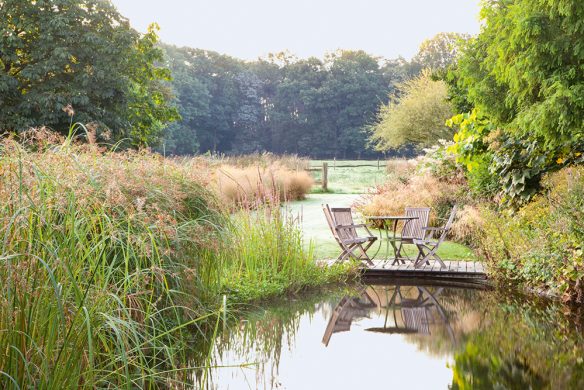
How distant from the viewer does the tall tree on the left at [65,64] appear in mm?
16625

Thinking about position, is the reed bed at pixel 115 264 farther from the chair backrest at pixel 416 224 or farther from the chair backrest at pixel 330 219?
the chair backrest at pixel 416 224

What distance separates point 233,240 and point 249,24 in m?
47.0

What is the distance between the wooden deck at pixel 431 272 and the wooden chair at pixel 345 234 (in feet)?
0.69

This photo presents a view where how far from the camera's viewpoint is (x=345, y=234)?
9.30m

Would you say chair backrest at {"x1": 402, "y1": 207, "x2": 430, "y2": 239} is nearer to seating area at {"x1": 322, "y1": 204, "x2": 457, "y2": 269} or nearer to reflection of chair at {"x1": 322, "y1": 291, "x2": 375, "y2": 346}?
seating area at {"x1": 322, "y1": 204, "x2": 457, "y2": 269}

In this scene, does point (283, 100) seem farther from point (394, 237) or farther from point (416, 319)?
point (416, 319)

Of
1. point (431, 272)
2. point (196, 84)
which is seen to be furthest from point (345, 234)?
point (196, 84)

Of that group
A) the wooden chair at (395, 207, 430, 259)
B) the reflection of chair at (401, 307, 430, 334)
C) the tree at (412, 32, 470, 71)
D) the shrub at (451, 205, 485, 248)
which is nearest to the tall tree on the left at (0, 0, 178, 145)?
the wooden chair at (395, 207, 430, 259)

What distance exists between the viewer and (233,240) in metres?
5.52

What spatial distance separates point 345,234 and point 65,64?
36.5 feet

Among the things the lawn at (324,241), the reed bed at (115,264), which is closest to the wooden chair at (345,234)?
the lawn at (324,241)

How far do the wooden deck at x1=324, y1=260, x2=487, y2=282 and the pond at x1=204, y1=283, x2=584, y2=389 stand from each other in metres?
0.93

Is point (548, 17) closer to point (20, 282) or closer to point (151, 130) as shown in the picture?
point (20, 282)

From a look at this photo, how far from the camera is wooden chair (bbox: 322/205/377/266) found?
887 centimetres
